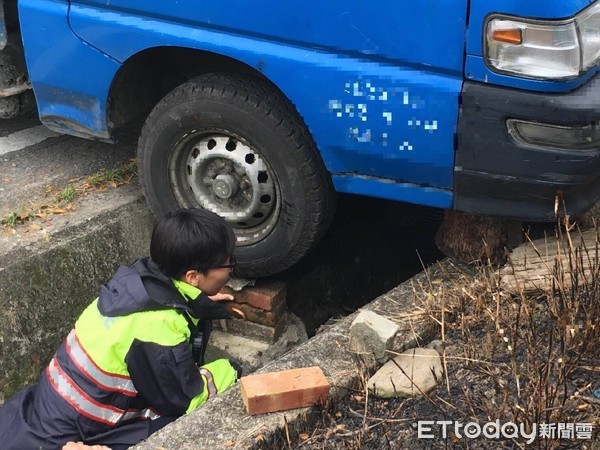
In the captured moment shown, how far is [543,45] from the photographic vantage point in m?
2.24

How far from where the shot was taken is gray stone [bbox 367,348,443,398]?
7.77 ft

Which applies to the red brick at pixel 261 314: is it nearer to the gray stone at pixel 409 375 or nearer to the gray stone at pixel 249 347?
the gray stone at pixel 249 347

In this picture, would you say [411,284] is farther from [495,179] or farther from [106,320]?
[106,320]

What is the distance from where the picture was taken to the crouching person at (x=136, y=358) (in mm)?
2449

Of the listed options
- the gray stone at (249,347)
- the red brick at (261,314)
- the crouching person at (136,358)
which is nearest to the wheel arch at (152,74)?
the crouching person at (136,358)

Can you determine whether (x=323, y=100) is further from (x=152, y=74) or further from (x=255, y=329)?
(x=255, y=329)

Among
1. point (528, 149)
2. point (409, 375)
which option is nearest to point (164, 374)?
point (409, 375)

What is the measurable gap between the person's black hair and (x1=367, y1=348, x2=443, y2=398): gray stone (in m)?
0.71

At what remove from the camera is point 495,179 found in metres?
2.47

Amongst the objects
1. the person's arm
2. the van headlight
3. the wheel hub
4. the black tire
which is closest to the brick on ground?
the black tire

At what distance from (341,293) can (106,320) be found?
1.80 metres

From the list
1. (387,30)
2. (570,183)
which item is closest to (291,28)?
(387,30)

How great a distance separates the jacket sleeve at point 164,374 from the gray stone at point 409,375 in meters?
0.63

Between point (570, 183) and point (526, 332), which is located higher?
point (570, 183)
